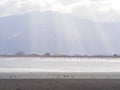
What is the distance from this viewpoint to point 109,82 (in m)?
15.6

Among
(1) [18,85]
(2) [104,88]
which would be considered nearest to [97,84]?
(2) [104,88]

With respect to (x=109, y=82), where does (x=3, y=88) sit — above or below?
above

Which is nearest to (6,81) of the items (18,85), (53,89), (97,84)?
(18,85)

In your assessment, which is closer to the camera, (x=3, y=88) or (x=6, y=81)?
(x=3, y=88)

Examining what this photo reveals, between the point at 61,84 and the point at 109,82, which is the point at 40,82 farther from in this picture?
the point at 109,82

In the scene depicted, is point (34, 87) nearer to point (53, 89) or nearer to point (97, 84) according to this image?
point (53, 89)

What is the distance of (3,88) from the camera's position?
44.8 ft

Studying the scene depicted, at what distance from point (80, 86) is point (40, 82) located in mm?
1718

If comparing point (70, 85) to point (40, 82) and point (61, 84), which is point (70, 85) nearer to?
point (61, 84)

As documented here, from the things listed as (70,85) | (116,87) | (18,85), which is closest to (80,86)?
(70,85)

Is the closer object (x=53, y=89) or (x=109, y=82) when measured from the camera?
(x=53, y=89)

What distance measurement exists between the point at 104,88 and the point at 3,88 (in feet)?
11.6

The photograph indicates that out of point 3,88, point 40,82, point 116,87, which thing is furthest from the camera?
point 40,82

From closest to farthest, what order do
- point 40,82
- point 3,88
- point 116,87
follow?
1. point 3,88
2. point 116,87
3. point 40,82
